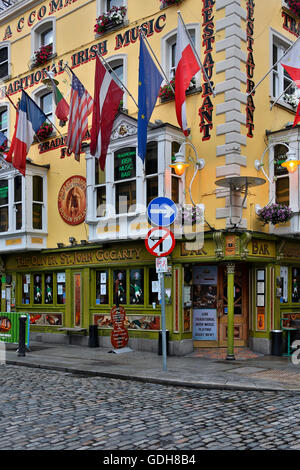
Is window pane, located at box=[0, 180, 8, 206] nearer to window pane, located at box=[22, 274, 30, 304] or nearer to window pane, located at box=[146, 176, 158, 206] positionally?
window pane, located at box=[22, 274, 30, 304]

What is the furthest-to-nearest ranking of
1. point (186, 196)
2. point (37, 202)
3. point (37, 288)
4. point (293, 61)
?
point (37, 288) < point (37, 202) < point (186, 196) < point (293, 61)

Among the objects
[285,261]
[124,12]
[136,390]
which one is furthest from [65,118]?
[136,390]

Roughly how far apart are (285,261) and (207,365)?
457cm

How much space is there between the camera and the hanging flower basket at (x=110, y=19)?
681 inches

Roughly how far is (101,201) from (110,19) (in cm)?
613

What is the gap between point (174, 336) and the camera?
14922 mm

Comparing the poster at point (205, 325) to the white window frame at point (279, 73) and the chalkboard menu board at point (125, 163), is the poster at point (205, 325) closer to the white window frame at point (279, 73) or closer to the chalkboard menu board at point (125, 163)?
the chalkboard menu board at point (125, 163)

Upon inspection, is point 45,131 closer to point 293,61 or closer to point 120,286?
point 120,286

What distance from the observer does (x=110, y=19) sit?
1745cm

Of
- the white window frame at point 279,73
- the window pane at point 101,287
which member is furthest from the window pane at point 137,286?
the white window frame at point 279,73

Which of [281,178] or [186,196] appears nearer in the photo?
[186,196]

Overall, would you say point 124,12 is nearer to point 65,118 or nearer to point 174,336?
point 65,118

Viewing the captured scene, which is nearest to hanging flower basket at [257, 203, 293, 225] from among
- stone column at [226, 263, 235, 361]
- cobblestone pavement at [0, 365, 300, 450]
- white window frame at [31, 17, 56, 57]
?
stone column at [226, 263, 235, 361]

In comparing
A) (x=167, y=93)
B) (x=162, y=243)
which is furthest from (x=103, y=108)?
(x=162, y=243)
